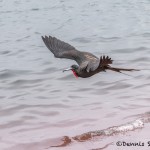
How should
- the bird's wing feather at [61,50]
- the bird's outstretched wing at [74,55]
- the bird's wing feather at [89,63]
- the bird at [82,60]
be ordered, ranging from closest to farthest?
the bird at [82,60] → the bird's wing feather at [89,63] → the bird's outstretched wing at [74,55] → the bird's wing feather at [61,50]

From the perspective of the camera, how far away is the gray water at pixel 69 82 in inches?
277

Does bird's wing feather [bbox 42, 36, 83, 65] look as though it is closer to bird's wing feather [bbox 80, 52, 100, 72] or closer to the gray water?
bird's wing feather [bbox 80, 52, 100, 72]

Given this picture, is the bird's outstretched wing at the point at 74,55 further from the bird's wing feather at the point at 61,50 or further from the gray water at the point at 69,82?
the gray water at the point at 69,82

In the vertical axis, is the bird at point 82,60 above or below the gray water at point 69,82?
above

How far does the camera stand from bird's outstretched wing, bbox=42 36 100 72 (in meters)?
6.46

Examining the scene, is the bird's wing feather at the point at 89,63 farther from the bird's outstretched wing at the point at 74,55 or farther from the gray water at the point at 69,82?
the gray water at the point at 69,82

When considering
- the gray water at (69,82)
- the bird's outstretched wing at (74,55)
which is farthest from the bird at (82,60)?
the gray water at (69,82)

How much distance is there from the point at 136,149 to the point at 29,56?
667 cm

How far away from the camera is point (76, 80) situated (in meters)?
10.0

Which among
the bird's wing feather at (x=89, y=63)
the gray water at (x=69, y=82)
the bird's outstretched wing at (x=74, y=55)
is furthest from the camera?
the gray water at (x=69, y=82)

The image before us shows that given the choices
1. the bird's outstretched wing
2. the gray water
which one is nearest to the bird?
the bird's outstretched wing

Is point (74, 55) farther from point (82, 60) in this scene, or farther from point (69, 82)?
point (69, 82)

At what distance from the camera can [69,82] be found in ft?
32.4

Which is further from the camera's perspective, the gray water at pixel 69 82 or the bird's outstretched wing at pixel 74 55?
the gray water at pixel 69 82
